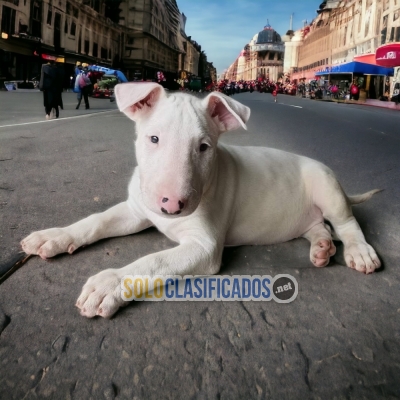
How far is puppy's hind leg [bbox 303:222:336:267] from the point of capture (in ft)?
7.49

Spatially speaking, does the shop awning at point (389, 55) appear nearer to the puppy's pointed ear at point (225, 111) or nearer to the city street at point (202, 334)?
the city street at point (202, 334)

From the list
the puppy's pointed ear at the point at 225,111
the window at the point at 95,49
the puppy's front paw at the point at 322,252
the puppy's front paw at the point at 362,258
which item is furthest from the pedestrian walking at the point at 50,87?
the window at the point at 95,49

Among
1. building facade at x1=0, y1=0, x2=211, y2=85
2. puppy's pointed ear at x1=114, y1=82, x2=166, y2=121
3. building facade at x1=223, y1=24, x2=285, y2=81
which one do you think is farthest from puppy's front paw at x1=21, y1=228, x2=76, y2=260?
building facade at x1=223, y1=24, x2=285, y2=81

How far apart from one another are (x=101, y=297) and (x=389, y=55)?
3018 cm

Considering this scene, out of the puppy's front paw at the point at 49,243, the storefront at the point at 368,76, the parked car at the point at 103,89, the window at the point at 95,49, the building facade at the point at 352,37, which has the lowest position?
the puppy's front paw at the point at 49,243

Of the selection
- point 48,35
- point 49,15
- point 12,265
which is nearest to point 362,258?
point 12,265

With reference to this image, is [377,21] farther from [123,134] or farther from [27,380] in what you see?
[27,380]

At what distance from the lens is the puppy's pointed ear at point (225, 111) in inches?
81.0

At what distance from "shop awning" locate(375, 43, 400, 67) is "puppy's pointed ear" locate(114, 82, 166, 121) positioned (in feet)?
95.9

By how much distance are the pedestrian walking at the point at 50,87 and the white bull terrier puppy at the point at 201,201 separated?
9.56 m

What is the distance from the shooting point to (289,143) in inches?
288

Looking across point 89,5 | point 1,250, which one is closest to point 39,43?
point 89,5

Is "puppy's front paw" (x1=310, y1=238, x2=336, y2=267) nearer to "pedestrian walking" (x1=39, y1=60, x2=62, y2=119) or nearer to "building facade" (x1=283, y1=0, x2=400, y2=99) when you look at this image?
"pedestrian walking" (x1=39, y1=60, x2=62, y2=119)

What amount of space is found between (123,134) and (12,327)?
21.7 ft
